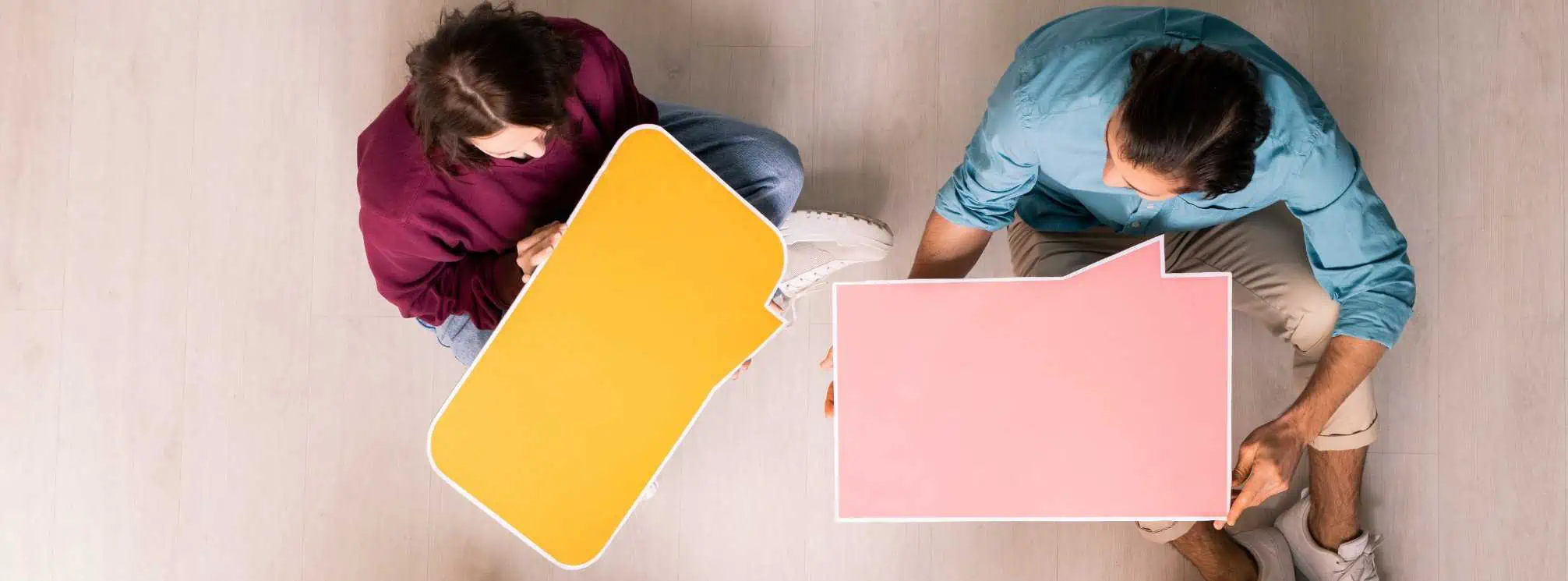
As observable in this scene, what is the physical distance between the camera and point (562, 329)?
48.8 inches

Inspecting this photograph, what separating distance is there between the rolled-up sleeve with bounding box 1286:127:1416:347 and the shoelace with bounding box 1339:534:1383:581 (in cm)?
57

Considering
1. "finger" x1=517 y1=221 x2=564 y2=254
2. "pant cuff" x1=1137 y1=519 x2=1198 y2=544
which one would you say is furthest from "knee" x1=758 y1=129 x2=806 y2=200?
"pant cuff" x1=1137 y1=519 x2=1198 y2=544

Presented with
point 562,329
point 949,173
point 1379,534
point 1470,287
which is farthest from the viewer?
point 949,173

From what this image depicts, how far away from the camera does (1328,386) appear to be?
125 centimetres

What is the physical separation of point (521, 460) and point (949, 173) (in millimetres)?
995

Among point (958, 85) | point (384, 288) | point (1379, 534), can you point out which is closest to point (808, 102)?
point (958, 85)

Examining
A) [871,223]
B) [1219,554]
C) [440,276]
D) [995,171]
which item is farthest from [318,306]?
[1219,554]

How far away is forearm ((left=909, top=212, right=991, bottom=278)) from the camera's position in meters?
1.29

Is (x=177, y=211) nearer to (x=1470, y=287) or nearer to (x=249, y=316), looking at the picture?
(x=249, y=316)

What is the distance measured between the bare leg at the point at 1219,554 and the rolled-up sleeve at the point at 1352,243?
0.54 m

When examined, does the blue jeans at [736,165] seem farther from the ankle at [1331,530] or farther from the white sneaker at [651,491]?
the ankle at [1331,530]

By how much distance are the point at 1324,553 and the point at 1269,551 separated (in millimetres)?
88

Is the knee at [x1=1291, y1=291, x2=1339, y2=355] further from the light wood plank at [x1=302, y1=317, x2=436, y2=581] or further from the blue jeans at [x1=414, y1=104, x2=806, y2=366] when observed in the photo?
the light wood plank at [x1=302, y1=317, x2=436, y2=581]

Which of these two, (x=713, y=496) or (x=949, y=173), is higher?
(x=949, y=173)
